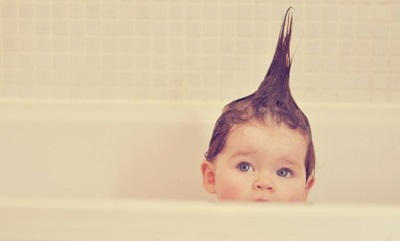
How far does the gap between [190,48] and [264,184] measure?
1.81 feet

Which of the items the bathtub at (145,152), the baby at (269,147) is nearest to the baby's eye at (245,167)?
the baby at (269,147)

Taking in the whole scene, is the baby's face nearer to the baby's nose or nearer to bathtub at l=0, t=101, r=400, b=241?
the baby's nose

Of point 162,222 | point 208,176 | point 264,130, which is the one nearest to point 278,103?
point 264,130

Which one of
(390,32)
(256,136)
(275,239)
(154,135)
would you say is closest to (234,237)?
(275,239)

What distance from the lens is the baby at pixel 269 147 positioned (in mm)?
1113

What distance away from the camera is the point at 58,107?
1.54 metres

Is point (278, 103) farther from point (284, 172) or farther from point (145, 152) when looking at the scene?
point (145, 152)

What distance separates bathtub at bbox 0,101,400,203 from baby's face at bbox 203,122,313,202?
1.18 feet

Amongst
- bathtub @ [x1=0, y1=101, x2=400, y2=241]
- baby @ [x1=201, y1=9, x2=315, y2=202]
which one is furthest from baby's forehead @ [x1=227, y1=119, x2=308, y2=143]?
bathtub @ [x1=0, y1=101, x2=400, y2=241]

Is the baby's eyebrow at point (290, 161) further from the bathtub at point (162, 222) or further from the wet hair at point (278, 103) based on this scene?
the bathtub at point (162, 222)

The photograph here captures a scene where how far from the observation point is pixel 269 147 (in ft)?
3.65

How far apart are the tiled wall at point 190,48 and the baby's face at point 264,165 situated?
446 millimetres

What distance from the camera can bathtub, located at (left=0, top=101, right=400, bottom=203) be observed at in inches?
58.5

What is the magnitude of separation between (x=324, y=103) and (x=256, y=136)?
0.51 meters
